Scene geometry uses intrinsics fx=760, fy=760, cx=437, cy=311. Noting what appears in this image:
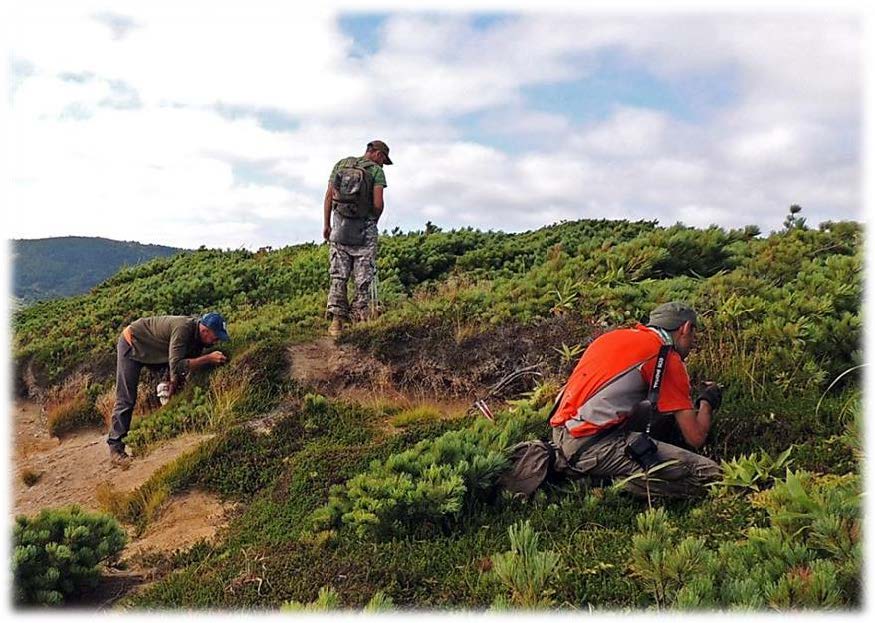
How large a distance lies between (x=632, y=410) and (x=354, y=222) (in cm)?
619

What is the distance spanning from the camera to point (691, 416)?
19.5 ft

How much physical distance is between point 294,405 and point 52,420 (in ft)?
16.2

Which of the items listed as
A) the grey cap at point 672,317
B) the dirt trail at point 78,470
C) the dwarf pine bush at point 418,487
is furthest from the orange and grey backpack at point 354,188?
the grey cap at point 672,317

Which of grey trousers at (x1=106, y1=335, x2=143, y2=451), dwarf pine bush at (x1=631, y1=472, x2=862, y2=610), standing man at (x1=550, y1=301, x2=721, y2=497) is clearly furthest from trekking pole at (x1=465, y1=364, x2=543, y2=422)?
grey trousers at (x1=106, y1=335, x2=143, y2=451)

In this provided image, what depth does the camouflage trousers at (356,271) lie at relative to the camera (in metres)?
11.1

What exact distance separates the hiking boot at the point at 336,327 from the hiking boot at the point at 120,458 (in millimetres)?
3127

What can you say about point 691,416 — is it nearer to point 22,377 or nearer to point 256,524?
point 256,524

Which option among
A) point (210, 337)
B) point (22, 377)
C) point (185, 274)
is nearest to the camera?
point (210, 337)

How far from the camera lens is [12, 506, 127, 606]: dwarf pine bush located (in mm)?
5070

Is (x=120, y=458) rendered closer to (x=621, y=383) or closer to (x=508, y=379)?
(x=508, y=379)

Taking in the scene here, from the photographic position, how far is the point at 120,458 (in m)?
8.99

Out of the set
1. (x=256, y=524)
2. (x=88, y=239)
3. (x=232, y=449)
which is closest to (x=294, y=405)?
(x=232, y=449)

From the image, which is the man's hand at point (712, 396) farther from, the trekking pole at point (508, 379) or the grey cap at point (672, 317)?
the trekking pole at point (508, 379)

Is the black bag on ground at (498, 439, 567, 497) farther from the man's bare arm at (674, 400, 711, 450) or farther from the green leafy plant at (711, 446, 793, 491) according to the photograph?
the green leafy plant at (711, 446, 793, 491)
